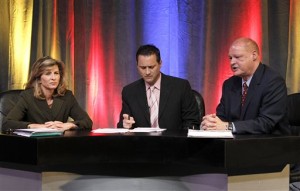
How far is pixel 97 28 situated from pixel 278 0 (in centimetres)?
175

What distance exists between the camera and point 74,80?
471 centimetres

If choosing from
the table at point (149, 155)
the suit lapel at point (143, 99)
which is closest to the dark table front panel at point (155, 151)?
the table at point (149, 155)

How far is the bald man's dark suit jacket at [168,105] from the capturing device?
3635 mm

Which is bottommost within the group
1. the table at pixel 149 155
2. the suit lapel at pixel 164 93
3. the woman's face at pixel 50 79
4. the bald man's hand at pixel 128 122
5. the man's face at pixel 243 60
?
the table at pixel 149 155

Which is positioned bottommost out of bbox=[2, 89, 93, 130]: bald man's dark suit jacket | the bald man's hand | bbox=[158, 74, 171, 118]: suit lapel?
the bald man's hand

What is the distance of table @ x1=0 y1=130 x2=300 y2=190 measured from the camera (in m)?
2.38

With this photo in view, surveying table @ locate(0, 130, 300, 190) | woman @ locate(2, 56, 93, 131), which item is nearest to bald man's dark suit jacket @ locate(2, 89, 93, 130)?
woman @ locate(2, 56, 93, 131)

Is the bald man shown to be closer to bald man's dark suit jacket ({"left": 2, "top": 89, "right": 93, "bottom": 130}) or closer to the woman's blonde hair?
bald man's dark suit jacket ({"left": 2, "top": 89, "right": 93, "bottom": 130})

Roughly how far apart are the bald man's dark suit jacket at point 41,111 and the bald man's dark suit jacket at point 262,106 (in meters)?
1.08

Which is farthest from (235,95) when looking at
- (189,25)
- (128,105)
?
(189,25)

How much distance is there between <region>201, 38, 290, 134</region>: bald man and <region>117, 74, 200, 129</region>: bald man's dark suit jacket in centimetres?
34

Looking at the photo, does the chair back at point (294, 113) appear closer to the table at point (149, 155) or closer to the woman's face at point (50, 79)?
the table at point (149, 155)

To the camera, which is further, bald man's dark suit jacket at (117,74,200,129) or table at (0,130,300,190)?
bald man's dark suit jacket at (117,74,200,129)

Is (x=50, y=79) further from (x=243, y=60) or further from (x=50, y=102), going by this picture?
(x=243, y=60)
